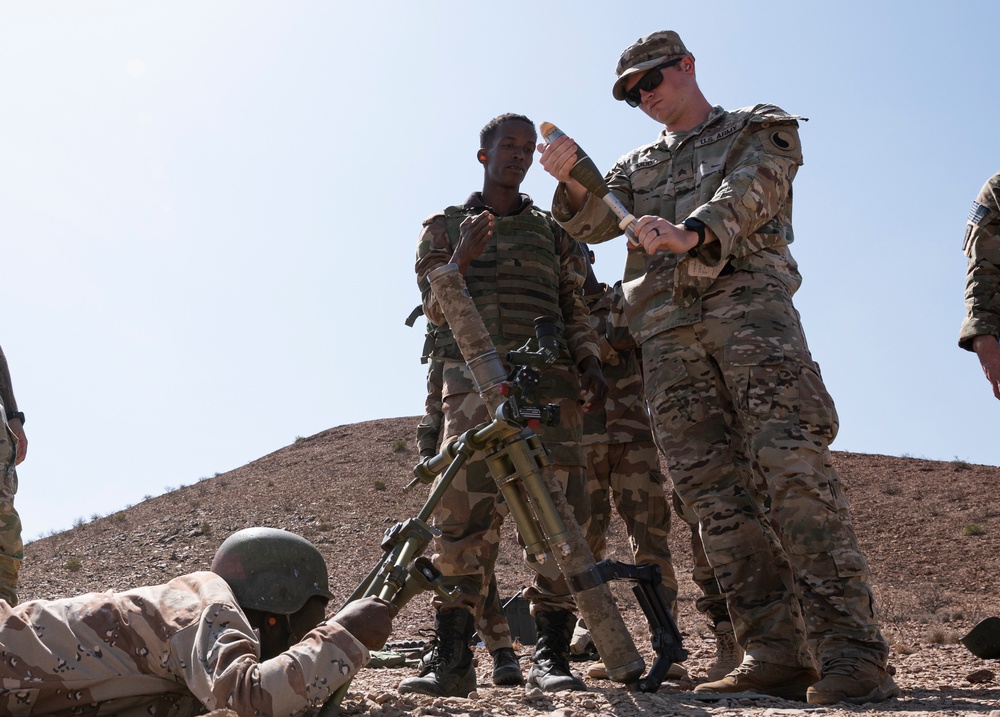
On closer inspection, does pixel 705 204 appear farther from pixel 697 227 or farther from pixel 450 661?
pixel 450 661

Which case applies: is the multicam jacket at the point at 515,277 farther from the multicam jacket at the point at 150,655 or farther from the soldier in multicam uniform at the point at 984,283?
the multicam jacket at the point at 150,655

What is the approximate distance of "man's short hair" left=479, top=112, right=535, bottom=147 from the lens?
5.83 m

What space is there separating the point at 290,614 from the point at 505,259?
2620 mm

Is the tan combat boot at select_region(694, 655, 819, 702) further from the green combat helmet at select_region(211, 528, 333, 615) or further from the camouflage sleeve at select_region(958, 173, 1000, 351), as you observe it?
the camouflage sleeve at select_region(958, 173, 1000, 351)

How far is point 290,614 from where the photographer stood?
346 centimetres

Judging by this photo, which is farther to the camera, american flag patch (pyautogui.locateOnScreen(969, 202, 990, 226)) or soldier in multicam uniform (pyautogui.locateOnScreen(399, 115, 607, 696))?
american flag patch (pyautogui.locateOnScreen(969, 202, 990, 226))

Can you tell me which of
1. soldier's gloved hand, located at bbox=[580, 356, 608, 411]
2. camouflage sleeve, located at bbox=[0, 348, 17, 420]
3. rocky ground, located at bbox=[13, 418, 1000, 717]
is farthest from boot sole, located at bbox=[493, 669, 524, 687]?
camouflage sleeve, located at bbox=[0, 348, 17, 420]

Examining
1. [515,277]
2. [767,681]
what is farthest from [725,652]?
[515,277]

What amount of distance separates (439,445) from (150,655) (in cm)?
299

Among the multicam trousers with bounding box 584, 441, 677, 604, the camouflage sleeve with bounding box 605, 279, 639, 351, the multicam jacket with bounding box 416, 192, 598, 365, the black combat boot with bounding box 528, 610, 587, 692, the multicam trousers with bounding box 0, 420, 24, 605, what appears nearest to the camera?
the black combat boot with bounding box 528, 610, 587, 692

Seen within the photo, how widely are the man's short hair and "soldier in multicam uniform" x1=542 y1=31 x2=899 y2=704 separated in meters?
0.84

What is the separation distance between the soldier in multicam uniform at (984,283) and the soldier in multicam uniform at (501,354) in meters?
1.89

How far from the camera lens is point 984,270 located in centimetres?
543

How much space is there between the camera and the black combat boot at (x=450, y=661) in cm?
476
